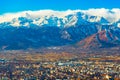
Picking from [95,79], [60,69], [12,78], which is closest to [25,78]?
[12,78]

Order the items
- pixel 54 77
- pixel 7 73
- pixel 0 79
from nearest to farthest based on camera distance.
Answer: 1. pixel 0 79
2. pixel 54 77
3. pixel 7 73

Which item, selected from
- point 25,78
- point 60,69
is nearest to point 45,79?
point 25,78

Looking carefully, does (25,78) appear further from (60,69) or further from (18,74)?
(60,69)

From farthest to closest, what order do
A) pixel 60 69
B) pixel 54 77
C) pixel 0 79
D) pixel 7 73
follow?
pixel 60 69 < pixel 7 73 < pixel 54 77 < pixel 0 79

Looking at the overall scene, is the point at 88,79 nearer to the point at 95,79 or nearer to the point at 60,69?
the point at 95,79

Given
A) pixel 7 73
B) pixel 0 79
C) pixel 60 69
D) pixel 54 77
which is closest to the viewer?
pixel 0 79

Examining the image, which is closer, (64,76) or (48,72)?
(64,76)

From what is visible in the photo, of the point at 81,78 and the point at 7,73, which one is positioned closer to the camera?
the point at 81,78

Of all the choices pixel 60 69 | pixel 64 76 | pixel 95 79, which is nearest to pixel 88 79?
pixel 95 79
